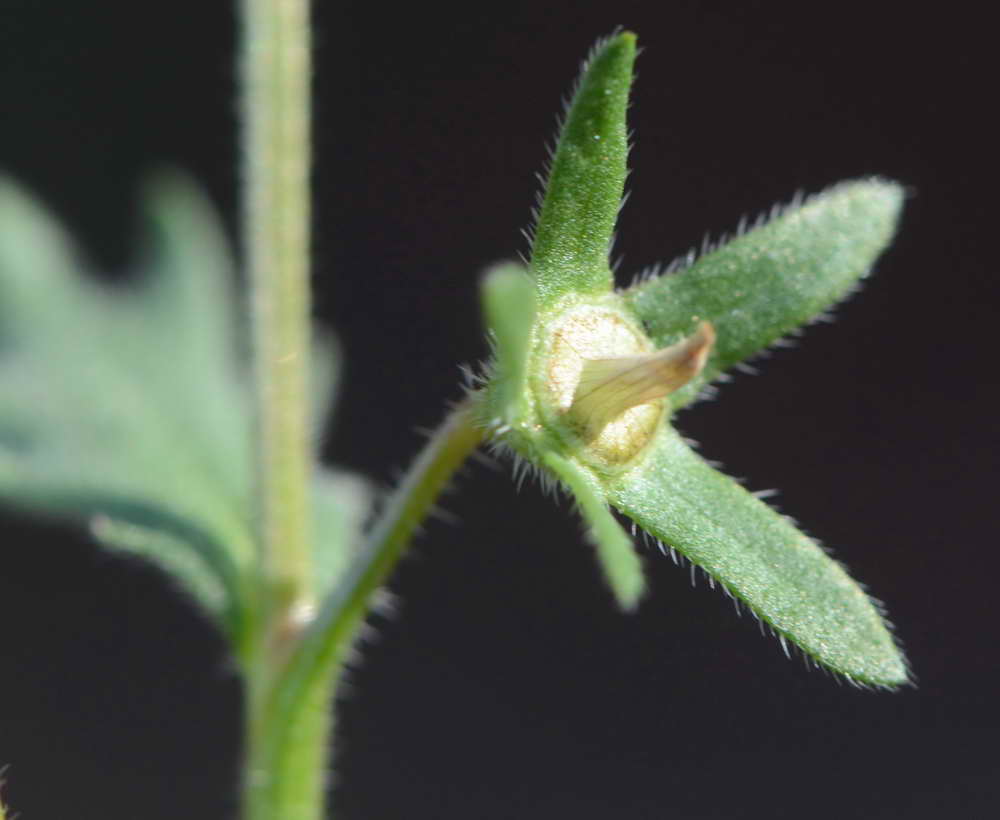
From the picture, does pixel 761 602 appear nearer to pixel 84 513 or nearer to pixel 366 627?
pixel 366 627

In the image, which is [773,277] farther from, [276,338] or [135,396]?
[135,396]

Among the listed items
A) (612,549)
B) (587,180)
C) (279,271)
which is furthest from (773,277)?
(279,271)

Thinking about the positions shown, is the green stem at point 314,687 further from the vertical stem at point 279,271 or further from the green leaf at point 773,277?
the green leaf at point 773,277

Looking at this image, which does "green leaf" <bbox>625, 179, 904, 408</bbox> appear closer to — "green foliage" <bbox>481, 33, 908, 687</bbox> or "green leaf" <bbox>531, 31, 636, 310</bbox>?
"green foliage" <bbox>481, 33, 908, 687</bbox>

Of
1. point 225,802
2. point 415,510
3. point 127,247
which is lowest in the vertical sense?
point 415,510

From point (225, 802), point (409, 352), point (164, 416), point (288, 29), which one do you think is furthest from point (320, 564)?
point (225, 802)

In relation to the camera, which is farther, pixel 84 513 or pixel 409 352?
pixel 409 352

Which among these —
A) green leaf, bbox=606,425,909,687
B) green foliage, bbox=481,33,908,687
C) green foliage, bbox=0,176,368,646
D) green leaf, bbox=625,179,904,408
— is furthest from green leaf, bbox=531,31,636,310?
green foliage, bbox=0,176,368,646

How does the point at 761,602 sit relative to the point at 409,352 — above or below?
below
